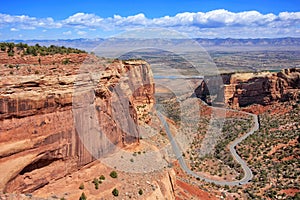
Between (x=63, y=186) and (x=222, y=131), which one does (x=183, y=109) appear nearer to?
(x=222, y=131)

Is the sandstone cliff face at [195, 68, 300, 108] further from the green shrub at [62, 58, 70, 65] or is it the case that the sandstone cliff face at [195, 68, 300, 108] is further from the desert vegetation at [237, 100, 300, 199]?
the green shrub at [62, 58, 70, 65]

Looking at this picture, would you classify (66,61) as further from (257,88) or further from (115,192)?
(257,88)

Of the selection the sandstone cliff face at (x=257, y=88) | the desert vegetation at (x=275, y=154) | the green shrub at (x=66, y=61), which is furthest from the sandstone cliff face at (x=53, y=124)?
the sandstone cliff face at (x=257, y=88)

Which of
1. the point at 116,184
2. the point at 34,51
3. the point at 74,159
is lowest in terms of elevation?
the point at 116,184

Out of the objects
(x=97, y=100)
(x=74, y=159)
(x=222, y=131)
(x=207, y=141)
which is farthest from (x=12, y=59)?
(x=222, y=131)

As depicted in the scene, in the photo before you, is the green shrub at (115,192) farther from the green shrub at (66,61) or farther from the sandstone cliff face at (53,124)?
the green shrub at (66,61)

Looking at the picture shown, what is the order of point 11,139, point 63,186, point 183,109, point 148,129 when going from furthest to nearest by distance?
point 183,109
point 148,129
point 63,186
point 11,139
